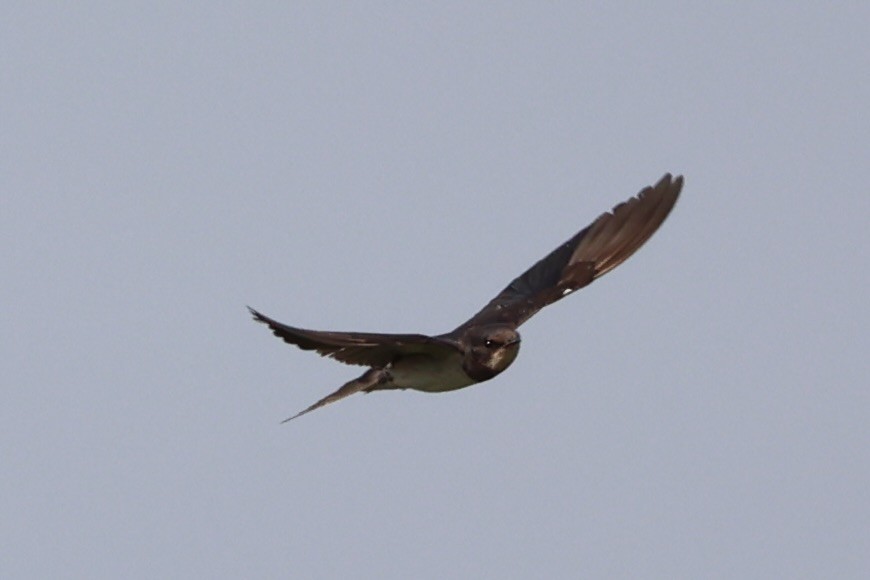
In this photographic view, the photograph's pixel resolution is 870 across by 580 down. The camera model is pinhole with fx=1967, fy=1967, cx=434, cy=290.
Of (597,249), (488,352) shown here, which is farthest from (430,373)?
(597,249)

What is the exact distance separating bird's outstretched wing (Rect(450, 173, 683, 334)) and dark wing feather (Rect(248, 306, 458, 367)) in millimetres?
2096

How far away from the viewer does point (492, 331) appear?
13.6 meters

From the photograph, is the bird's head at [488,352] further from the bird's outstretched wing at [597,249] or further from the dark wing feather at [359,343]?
the bird's outstretched wing at [597,249]

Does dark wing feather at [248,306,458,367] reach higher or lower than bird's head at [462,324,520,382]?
higher

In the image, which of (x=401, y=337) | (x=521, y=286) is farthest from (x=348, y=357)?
(x=521, y=286)

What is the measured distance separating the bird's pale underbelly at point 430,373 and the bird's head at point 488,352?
76 millimetres

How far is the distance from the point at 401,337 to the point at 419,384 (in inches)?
47.0

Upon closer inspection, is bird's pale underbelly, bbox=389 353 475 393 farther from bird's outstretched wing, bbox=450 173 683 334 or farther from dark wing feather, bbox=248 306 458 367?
bird's outstretched wing, bbox=450 173 683 334

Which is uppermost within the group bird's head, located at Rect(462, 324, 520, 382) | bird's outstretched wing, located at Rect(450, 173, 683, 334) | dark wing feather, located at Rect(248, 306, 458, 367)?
bird's outstretched wing, located at Rect(450, 173, 683, 334)

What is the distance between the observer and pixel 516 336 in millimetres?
13773

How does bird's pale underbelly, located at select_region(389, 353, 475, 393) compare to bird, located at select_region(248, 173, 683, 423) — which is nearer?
bird, located at select_region(248, 173, 683, 423)

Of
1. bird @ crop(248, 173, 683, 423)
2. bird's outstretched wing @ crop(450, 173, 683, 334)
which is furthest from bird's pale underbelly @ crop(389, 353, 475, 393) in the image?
bird's outstretched wing @ crop(450, 173, 683, 334)

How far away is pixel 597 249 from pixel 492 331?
257 centimetres

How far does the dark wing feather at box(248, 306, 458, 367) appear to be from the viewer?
1202 centimetres
